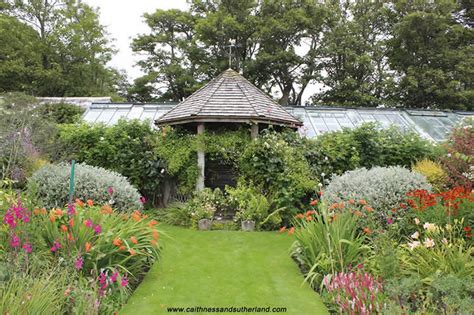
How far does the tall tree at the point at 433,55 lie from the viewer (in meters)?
18.8

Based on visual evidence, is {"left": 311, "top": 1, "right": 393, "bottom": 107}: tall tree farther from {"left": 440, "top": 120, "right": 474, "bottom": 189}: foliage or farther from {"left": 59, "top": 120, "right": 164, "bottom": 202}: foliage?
{"left": 59, "top": 120, "right": 164, "bottom": 202}: foliage

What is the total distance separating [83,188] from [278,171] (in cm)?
435

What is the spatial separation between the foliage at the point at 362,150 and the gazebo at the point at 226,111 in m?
1.15

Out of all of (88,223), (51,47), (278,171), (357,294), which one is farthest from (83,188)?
(51,47)

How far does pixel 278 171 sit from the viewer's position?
27.7 ft

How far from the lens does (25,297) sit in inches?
109

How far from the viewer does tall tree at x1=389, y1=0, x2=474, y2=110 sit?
18.8 metres

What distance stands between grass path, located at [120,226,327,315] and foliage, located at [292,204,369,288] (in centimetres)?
27

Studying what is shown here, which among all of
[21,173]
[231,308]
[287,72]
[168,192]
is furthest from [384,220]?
[287,72]

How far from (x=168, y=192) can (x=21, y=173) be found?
3.70 metres

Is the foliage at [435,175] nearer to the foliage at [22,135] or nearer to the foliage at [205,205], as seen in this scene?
the foliage at [205,205]

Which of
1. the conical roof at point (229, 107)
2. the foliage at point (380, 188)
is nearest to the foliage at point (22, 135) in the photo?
the conical roof at point (229, 107)

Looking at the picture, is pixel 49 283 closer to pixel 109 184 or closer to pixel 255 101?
pixel 109 184

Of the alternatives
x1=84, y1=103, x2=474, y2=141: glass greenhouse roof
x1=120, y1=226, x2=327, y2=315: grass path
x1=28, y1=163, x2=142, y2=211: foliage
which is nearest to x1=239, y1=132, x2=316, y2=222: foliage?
x1=120, y1=226, x2=327, y2=315: grass path
